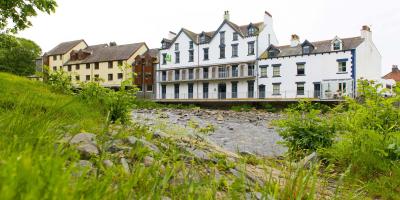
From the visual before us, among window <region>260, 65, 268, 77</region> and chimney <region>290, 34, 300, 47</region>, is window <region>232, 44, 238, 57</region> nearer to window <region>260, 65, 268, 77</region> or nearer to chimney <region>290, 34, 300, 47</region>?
window <region>260, 65, 268, 77</region>

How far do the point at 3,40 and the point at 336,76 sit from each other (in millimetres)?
31975

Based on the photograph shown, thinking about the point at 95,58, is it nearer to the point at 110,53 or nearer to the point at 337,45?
the point at 110,53

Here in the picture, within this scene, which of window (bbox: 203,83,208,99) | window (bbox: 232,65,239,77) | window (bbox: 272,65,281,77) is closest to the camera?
window (bbox: 272,65,281,77)

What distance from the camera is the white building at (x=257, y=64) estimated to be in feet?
123

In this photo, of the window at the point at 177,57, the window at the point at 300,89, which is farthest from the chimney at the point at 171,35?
the window at the point at 300,89

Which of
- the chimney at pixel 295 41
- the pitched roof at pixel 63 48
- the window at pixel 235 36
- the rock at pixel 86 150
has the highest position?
the pitched roof at pixel 63 48

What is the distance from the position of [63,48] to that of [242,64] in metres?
35.2

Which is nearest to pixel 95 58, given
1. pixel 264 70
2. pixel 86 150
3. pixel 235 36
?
pixel 235 36

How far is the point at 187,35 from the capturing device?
49.0 meters

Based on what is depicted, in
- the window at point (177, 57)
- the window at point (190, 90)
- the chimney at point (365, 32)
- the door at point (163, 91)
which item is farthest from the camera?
the door at point (163, 91)

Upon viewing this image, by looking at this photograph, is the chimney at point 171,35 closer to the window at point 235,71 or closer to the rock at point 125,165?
the window at point 235,71

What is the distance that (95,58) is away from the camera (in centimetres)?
5844

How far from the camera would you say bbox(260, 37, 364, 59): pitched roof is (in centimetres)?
3728

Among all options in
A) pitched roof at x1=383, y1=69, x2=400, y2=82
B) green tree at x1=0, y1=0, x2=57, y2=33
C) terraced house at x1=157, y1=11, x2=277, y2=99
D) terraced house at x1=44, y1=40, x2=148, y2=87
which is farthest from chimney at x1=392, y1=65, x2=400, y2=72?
green tree at x1=0, y1=0, x2=57, y2=33
